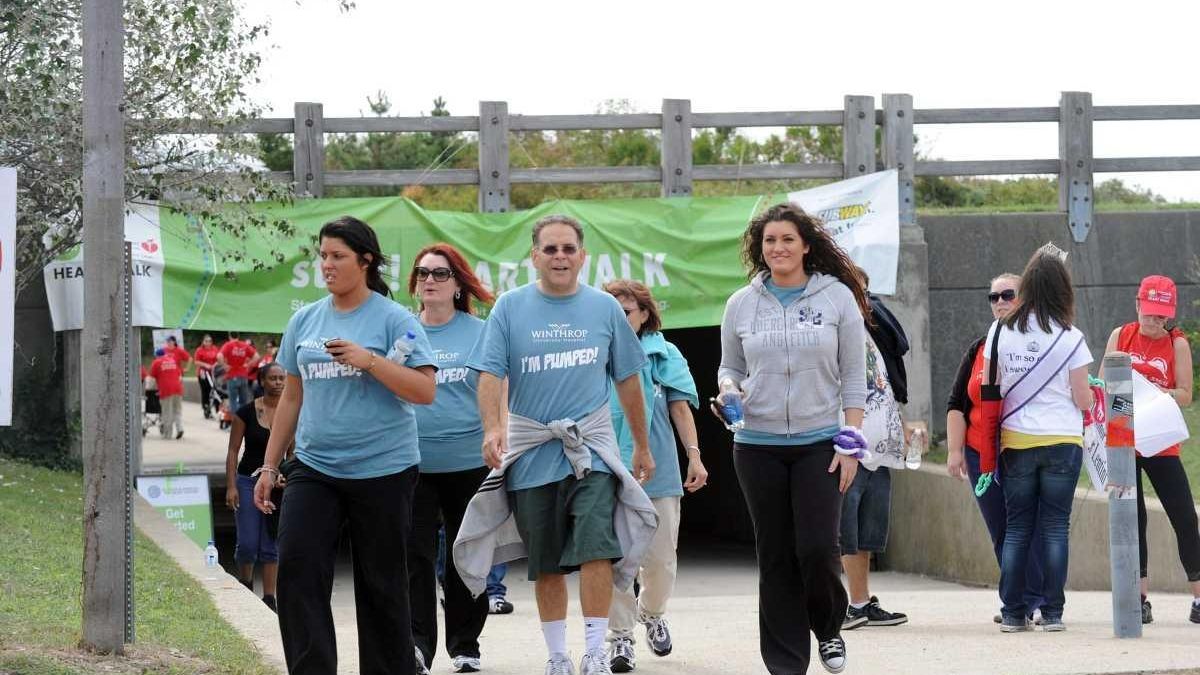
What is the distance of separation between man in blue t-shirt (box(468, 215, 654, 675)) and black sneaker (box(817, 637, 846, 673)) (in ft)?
2.84

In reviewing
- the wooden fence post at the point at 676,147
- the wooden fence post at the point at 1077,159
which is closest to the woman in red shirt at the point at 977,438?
the wooden fence post at the point at 676,147

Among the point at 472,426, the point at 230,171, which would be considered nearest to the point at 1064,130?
the point at 230,171

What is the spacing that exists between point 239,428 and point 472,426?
14.4ft

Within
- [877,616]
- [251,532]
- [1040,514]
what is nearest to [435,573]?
[877,616]

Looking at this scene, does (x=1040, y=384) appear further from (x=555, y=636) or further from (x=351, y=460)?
(x=351, y=460)

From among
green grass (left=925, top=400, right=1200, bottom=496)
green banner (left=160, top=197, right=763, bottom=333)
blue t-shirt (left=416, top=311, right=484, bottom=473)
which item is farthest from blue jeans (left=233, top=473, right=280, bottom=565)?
green grass (left=925, top=400, right=1200, bottom=496)

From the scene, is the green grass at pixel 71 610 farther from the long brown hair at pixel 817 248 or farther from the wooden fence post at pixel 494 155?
the wooden fence post at pixel 494 155

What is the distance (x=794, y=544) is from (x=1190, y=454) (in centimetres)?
829

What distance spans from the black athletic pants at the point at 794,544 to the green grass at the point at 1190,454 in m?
5.96

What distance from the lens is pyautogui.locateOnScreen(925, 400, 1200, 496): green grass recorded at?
12.8m

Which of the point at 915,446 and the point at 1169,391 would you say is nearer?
the point at 915,446

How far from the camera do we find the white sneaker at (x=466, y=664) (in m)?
7.03

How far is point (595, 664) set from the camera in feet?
20.4

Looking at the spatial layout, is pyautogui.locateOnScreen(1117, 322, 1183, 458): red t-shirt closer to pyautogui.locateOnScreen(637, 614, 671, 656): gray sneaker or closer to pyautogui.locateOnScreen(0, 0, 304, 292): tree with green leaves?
pyautogui.locateOnScreen(637, 614, 671, 656): gray sneaker
